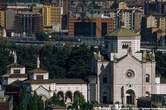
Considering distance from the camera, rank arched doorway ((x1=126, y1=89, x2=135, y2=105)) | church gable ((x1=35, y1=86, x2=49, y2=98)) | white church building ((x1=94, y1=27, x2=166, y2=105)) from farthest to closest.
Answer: white church building ((x1=94, y1=27, x2=166, y2=105)), arched doorway ((x1=126, y1=89, x2=135, y2=105)), church gable ((x1=35, y1=86, x2=49, y2=98))

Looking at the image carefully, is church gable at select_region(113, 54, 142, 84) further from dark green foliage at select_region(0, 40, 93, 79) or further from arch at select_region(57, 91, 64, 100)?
dark green foliage at select_region(0, 40, 93, 79)

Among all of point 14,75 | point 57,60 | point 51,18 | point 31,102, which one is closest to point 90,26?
point 51,18

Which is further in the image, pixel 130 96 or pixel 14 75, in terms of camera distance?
pixel 14 75

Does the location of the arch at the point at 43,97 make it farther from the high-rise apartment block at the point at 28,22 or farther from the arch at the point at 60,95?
the high-rise apartment block at the point at 28,22

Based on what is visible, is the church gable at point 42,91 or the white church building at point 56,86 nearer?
the church gable at point 42,91

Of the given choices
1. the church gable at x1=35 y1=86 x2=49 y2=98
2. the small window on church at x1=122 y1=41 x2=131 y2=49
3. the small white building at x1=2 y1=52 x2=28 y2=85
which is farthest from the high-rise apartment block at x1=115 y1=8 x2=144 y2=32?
the church gable at x1=35 y1=86 x2=49 y2=98

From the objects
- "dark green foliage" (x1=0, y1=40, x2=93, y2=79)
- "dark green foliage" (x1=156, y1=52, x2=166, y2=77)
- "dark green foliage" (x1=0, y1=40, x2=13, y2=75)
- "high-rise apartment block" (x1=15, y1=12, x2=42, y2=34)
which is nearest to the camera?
"dark green foliage" (x1=0, y1=40, x2=93, y2=79)

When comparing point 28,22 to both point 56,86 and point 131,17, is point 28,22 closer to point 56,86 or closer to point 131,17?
point 131,17

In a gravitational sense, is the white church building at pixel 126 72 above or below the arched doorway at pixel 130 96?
above

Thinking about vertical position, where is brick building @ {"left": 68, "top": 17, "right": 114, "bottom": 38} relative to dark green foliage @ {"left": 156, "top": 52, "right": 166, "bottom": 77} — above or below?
below

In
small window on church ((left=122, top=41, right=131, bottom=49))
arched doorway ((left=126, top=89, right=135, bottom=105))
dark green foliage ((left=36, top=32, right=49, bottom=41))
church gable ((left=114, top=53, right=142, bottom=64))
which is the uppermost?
small window on church ((left=122, top=41, right=131, bottom=49))

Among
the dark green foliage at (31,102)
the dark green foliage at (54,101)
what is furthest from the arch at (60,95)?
the dark green foliage at (31,102)

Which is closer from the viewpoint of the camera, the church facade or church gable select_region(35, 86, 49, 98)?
church gable select_region(35, 86, 49, 98)
